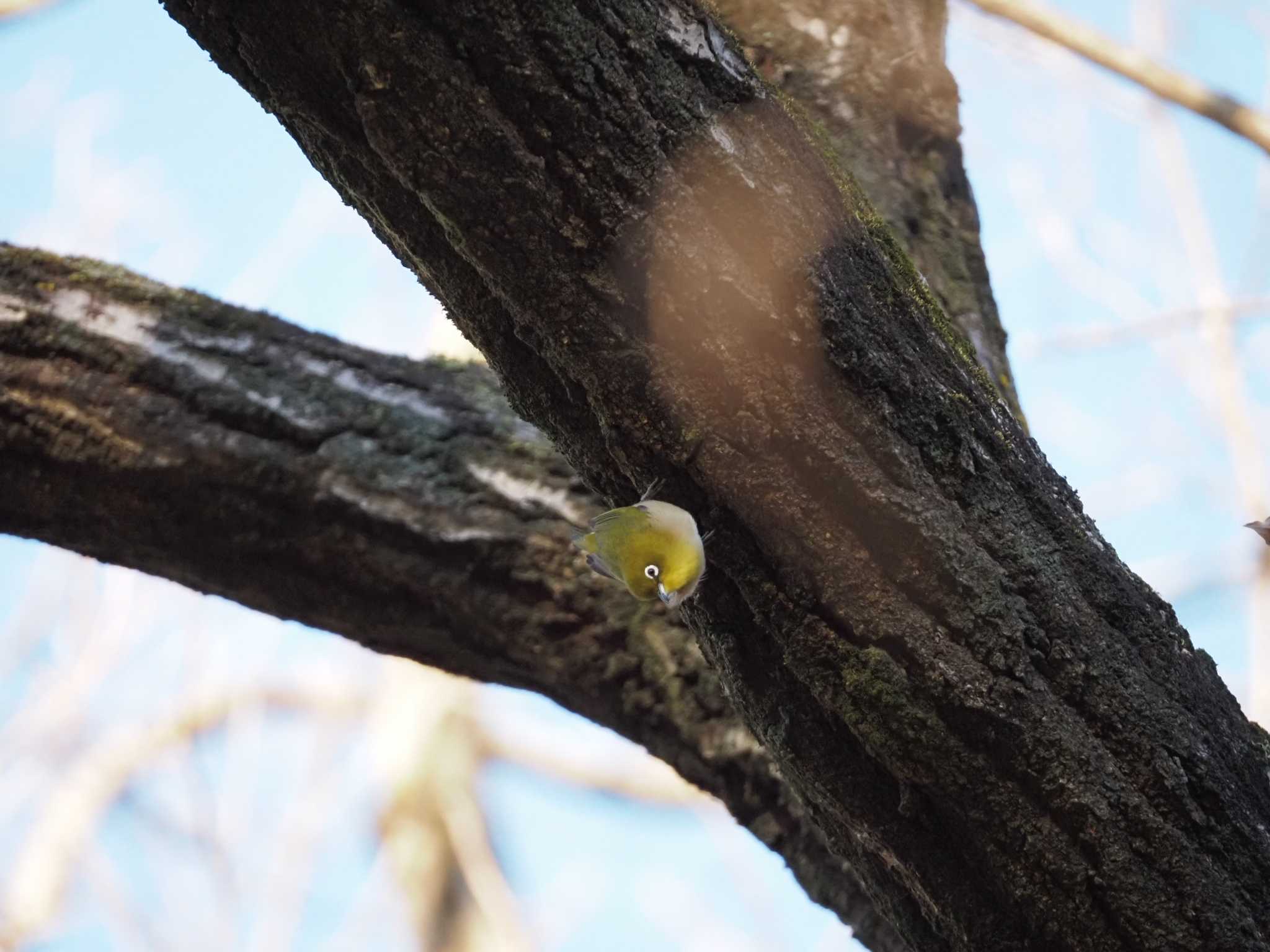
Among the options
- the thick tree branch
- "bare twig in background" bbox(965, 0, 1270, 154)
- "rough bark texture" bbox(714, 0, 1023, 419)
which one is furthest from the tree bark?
"bare twig in background" bbox(965, 0, 1270, 154)

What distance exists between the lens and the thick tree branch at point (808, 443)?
1.42 metres

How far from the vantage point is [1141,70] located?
309 centimetres

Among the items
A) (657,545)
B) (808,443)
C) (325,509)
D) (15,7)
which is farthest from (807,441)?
(15,7)

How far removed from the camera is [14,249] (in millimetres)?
2416

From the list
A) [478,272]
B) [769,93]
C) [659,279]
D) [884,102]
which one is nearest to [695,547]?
[659,279]

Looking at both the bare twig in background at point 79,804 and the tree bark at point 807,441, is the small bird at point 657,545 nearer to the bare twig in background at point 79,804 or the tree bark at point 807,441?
the tree bark at point 807,441

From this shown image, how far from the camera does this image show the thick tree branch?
1415mm

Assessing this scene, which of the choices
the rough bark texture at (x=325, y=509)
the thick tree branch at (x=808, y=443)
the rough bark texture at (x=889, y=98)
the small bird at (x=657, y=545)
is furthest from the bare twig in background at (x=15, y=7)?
the small bird at (x=657, y=545)

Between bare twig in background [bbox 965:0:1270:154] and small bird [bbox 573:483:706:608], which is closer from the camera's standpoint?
small bird [bbox 573:483:706:608]

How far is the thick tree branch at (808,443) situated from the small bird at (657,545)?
0.04 metres

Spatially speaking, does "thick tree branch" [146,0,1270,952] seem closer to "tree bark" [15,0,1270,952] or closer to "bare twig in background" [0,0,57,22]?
"tree bark" [15,0,1270,952]

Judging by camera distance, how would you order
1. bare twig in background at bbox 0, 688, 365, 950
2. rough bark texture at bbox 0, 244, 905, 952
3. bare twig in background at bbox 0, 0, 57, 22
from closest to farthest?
1. rough bark texture at bbox 0, 244, 905, 952
2. bare twig in background at bbox 0, 0, 57, 22
3. bare twig in background at bbox 0, 688, 365, 950

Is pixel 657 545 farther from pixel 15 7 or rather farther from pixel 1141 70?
pixel 15 7

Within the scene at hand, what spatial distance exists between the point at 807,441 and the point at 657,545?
263 mm
